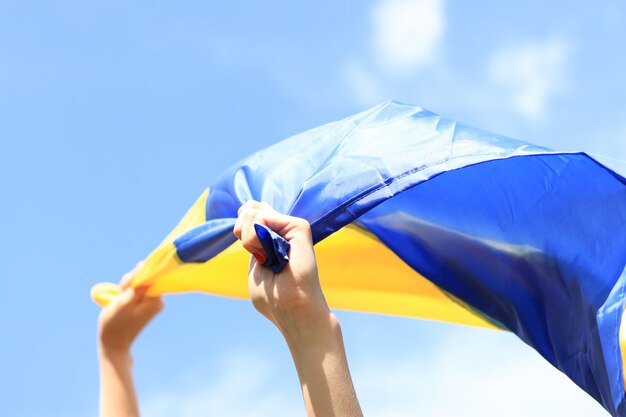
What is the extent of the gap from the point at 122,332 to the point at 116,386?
281 mm

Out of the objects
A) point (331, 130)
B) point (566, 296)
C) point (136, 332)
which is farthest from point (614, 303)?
point (136, 332)

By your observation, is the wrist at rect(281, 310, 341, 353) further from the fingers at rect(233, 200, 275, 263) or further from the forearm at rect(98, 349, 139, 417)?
the forearm at rect(98, 349, 139, 417)

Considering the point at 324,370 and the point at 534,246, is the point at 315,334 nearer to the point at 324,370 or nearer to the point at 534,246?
the point at 324,370

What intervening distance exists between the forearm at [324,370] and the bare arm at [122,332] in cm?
156

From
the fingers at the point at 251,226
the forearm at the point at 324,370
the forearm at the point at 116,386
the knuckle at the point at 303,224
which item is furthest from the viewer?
the forearm at the point at 116,386

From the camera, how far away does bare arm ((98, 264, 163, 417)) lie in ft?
12.5

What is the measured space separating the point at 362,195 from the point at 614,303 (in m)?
0.82

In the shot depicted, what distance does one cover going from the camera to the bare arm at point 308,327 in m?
2.34

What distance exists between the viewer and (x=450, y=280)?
350cm

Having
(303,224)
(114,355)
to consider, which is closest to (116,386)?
(114,355)

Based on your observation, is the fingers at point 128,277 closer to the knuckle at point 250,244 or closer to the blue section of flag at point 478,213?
the blue section of flag at point 478,213

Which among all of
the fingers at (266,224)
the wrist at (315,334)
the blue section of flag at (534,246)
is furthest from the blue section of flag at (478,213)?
the wrist at (315,334)

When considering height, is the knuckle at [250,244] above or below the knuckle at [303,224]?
above

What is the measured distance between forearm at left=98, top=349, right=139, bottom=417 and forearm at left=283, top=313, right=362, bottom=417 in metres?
1.48
